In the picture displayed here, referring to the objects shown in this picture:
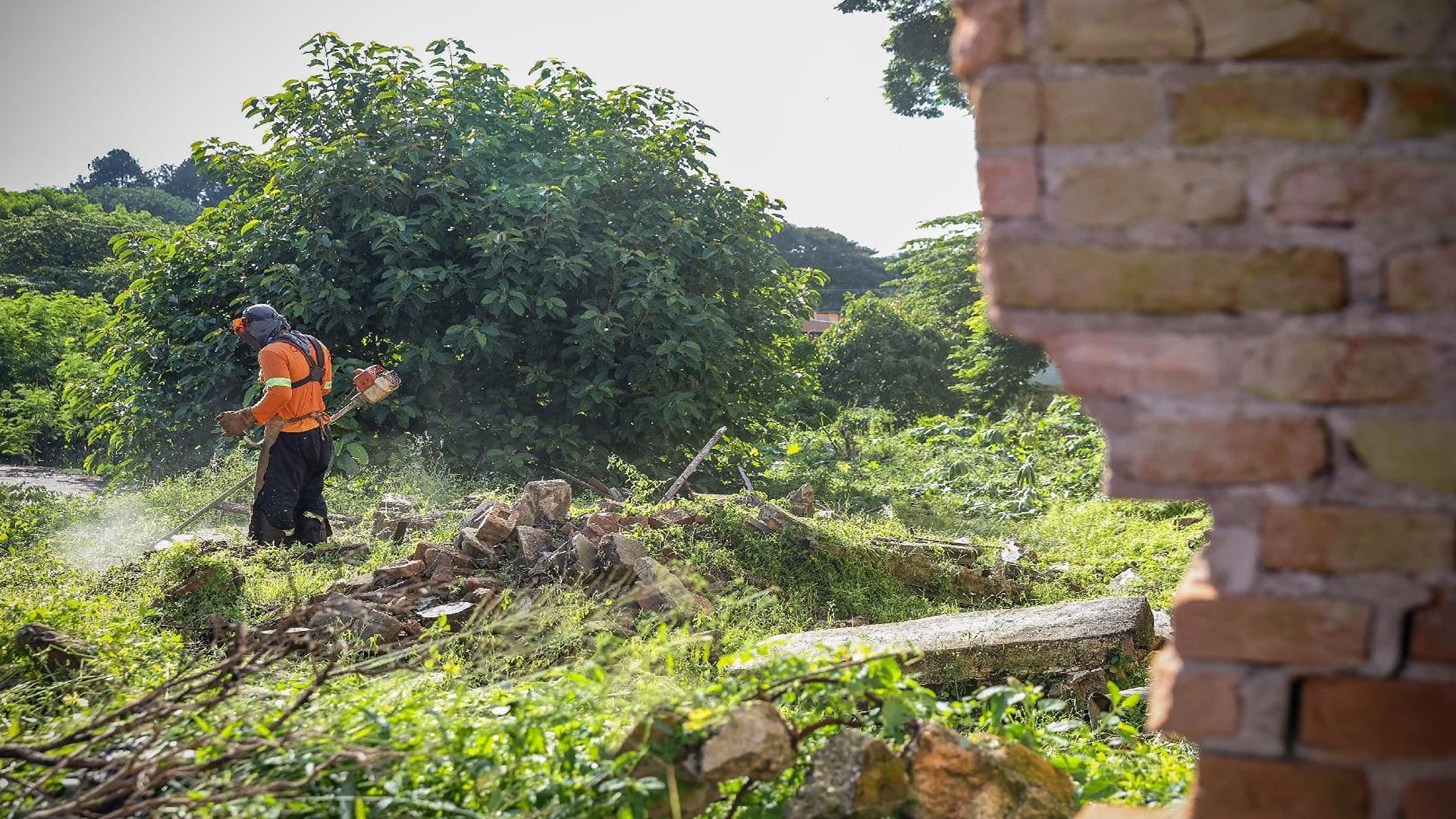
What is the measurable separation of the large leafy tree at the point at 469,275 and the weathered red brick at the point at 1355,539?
794cm

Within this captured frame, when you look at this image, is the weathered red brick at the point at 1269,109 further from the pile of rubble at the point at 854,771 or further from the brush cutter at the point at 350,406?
the brush cutter at the point at 350,406

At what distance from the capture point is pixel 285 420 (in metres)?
7.14

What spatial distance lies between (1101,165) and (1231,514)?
55 cm

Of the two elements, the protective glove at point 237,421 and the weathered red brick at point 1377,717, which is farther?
the protective glove at point 237,421

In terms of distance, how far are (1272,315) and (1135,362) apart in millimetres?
193

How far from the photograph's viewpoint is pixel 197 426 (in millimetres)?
9953

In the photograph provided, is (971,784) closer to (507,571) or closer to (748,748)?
(748,748)

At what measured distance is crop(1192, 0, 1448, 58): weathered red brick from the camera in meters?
1.41

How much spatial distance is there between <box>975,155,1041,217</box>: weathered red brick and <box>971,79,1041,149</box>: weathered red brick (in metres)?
0.03

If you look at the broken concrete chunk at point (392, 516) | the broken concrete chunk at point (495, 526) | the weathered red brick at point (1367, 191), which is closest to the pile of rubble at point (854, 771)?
the weathered red brick at point (1367, 191)

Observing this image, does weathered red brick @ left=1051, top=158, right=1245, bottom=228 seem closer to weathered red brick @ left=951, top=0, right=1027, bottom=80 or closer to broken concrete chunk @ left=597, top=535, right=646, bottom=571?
weathered red brick @ left=951, top=0, right=1027, bottom=80

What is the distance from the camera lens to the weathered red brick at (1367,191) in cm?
141

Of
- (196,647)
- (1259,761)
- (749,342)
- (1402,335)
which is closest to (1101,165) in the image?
(1402,335)

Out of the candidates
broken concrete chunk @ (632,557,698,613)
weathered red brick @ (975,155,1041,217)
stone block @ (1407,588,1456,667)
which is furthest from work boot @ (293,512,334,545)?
stone block @ (1407,588,1456,667)
